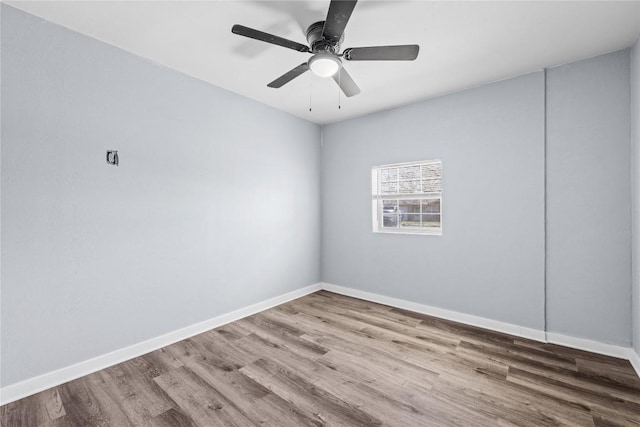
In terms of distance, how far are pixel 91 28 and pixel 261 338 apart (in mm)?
3019

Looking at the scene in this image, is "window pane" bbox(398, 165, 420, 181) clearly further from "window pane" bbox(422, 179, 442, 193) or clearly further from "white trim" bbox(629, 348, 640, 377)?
"white trim" bbox(629, 348, 640, 377)

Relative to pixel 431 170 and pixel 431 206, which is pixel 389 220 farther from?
pixel 431 170

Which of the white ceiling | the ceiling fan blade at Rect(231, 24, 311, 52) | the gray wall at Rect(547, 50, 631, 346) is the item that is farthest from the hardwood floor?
the white ceiling

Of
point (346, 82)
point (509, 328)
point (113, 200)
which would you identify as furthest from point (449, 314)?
point (113, 200)

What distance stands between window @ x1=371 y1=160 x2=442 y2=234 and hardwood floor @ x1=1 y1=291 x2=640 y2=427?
4.44 feet

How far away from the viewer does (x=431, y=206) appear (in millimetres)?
3510

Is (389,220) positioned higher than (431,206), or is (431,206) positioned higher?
(431,206)

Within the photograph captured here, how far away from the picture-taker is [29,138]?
6.36ft

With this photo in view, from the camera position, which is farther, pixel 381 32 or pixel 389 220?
pixel 389 220

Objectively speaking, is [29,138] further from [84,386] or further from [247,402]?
[247,402]

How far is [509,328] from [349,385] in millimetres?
1937

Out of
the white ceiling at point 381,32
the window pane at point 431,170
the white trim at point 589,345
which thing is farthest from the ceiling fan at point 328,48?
the white trim at point 589,345

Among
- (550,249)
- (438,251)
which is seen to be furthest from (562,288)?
(438,251)

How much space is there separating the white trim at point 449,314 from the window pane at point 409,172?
5.38 feet
